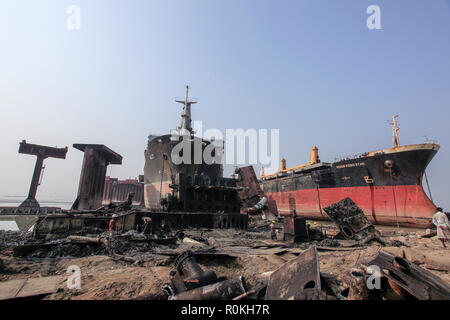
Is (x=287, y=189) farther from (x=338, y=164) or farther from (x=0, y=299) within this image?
(x=0, y=299)

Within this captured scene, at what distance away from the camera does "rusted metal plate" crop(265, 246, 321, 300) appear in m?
2.32

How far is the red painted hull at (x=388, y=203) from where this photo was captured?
15.4 metres

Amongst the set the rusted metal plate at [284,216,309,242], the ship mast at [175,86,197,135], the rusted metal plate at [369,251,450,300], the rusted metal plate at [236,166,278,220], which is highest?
the ship mast at [175,86,197,135]

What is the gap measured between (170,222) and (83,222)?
15.4 ft

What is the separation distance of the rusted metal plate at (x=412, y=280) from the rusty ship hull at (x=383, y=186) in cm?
1051

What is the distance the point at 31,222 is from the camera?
16484 millimetres

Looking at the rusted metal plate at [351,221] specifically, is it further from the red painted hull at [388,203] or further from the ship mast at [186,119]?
the ship mast at [186,119]

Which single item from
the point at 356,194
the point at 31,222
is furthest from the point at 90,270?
the point at 356,194

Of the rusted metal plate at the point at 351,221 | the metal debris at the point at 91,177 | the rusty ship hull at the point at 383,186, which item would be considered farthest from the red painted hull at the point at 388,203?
the metal debris at the point at 91,177

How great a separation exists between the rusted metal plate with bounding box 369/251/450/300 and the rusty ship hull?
34.5 ft

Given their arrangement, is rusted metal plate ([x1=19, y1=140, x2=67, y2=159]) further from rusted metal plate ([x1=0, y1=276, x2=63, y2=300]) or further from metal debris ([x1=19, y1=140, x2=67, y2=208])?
rusted metal plate ([x1=0, y1=276, x2=63, y2=300])

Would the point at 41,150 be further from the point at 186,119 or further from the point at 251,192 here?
the point at 251,192

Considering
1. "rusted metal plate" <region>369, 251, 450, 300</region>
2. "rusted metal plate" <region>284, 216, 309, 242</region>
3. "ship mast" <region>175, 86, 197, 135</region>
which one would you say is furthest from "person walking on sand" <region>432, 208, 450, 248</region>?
"ship mast" <region>175, 86, 197, 135</region>

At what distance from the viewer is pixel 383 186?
17.5 metres
